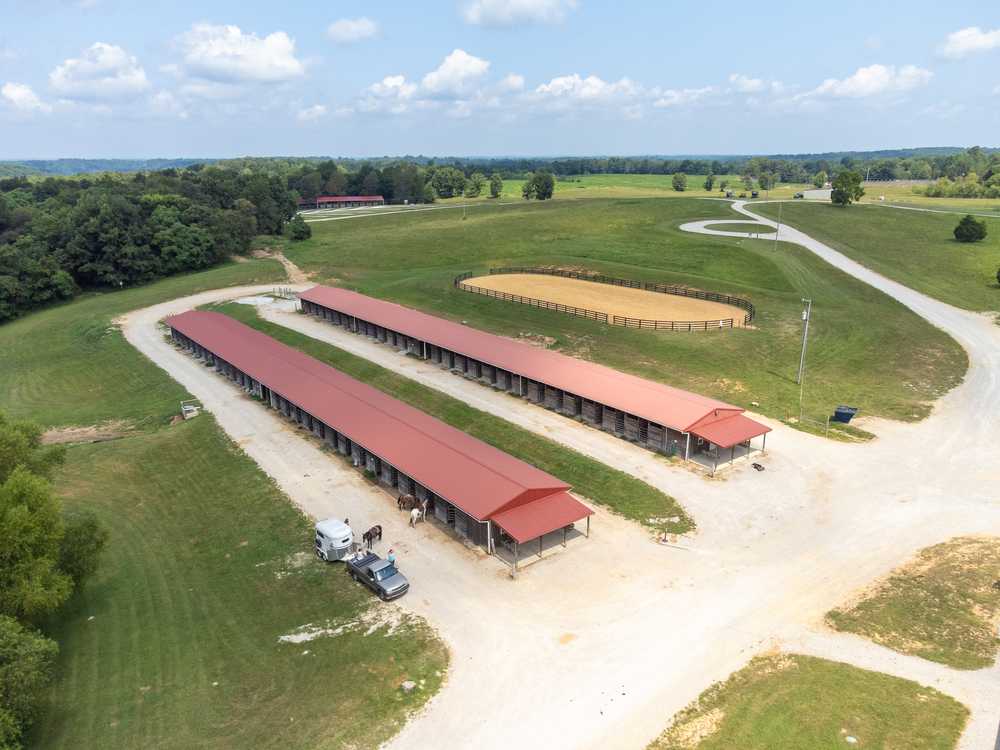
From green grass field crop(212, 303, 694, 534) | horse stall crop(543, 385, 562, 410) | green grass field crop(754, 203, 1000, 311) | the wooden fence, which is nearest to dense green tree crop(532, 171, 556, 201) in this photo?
green grass field crop(754, 203, 1000, 311)

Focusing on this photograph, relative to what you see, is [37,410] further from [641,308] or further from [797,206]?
[797,206]

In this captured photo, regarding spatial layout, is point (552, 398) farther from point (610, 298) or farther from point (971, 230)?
point (971, 230)

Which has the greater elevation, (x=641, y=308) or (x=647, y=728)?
(x=641, y=308)

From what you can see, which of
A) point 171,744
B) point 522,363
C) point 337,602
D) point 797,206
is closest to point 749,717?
point 337,602

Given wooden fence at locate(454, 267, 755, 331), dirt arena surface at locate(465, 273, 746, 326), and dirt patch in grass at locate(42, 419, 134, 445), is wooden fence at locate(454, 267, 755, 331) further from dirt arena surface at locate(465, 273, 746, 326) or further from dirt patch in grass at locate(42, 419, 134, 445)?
dirt patch in grass at locate(42, 419, 134, 445)

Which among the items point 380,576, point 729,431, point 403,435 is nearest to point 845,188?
point 729,431
